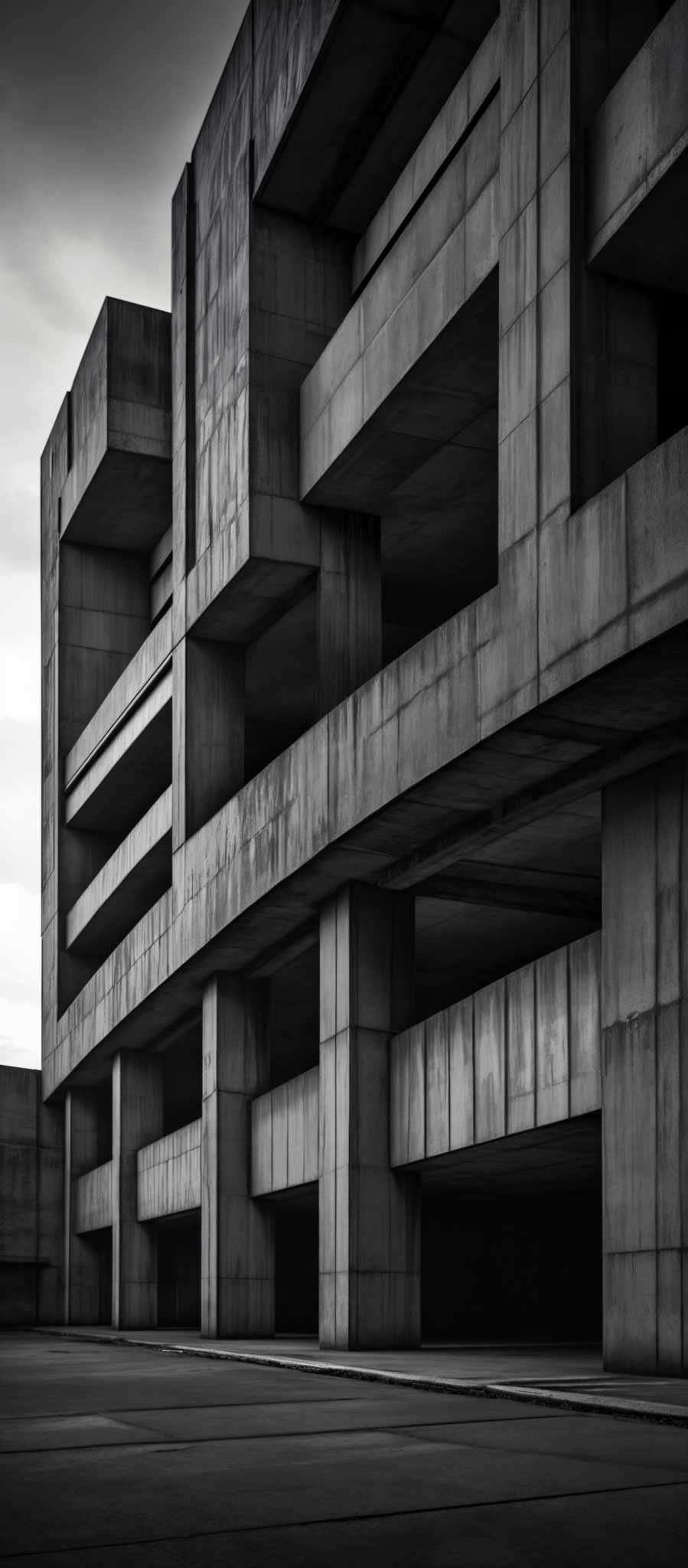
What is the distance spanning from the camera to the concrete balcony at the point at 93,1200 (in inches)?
1529

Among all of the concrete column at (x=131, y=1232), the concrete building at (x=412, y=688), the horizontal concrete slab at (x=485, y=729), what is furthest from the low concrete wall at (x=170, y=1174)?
the horizontal concrete slab at (x=485, y=729)

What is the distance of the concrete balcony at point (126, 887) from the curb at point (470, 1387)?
14.0 metres

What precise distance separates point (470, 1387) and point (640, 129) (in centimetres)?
1208

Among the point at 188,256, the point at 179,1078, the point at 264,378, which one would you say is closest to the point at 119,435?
the point at 188,256

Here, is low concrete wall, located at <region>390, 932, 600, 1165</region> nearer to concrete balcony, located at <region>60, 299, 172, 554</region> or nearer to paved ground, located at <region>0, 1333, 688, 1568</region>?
paved ground, located at <region>0, 1333, 688, 1568</region>

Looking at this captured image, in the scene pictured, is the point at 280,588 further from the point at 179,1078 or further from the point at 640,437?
the point at 179,1078

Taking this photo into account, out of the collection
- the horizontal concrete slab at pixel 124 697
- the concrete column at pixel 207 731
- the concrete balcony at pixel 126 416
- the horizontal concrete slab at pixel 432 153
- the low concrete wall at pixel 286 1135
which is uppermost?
the concrete balcony at pixel 126 416

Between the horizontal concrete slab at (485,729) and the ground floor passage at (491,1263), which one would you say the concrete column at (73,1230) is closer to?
the ground floor passage at (491,1263)

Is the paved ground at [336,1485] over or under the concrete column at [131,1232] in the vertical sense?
over

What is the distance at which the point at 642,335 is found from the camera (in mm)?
16484

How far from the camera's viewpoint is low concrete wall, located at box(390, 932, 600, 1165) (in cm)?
1756

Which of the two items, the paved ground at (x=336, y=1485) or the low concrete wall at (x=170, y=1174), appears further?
the low concrete wall at (x=170, y=1174)

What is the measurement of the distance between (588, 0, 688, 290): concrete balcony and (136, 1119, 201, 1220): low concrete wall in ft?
63.3

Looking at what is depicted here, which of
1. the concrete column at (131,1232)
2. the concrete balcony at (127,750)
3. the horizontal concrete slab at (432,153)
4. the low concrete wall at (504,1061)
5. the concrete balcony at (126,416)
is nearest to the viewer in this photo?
the low concrete wall at (504,1061)
